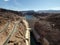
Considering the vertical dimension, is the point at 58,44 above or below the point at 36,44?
above

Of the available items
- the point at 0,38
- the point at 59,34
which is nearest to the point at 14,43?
the point at 0,38

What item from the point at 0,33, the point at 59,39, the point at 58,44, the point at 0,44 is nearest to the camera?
the point at 0,44

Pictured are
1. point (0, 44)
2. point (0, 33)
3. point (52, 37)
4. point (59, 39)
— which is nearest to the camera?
point (0, 44)

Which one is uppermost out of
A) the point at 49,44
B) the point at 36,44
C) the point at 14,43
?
the point at 14,43

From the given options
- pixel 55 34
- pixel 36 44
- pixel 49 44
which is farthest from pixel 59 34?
pixel 36 44

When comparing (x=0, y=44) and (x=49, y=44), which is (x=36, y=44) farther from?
(x=0, y=44)

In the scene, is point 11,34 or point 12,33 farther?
point 12,33

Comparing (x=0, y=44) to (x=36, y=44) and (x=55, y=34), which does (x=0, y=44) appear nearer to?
(x=55, y=34)

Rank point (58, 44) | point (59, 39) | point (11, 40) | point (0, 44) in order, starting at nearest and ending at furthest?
point (0, 44), point (11, 40), point (58, 44), point (59, 39)

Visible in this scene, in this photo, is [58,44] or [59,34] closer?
[58,44]
